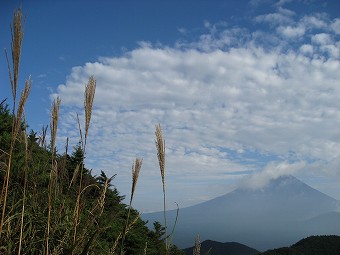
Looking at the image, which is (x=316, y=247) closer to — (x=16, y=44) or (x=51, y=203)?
(x=51, y=203)

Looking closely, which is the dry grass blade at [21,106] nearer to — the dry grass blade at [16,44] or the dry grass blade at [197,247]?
the dry grass blade at [16,44]

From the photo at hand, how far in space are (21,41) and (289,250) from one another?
300ft

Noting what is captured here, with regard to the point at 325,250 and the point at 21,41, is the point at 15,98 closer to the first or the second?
the point at 21,41

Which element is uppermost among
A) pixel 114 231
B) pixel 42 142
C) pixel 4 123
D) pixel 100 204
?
pixel 4 123

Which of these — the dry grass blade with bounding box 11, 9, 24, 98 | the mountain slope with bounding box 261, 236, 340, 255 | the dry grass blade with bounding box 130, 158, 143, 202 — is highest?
the dry grass blade with bounding box 11, 9, 24, 98

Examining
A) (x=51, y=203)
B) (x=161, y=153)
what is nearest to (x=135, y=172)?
(x=161, y=153)

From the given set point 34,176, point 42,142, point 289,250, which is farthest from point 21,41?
point 289,250

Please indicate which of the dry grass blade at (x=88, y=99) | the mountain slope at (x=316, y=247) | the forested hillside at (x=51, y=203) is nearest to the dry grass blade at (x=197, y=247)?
the forested hillside at (x=51, y=203)

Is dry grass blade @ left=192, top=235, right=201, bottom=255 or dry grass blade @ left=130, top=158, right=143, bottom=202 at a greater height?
dry grass blade @ left=130, top=158, right=143, bottom=202

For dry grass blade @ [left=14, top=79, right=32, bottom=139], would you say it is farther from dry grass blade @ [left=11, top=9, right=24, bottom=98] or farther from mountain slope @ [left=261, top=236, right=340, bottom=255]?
mountain slope @ [left=261, top=236, right=340, bottom=255]

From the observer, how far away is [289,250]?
8231 centimetres

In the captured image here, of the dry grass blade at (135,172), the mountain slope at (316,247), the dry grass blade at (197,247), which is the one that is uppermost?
the dry grass blade at (135,172)

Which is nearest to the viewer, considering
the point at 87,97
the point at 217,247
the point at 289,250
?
the point at 87,97

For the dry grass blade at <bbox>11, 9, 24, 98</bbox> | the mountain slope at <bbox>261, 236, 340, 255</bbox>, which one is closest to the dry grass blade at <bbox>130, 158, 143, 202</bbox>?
the dry grass blade at <bbox>11, 9, 24, 98</bbox>
